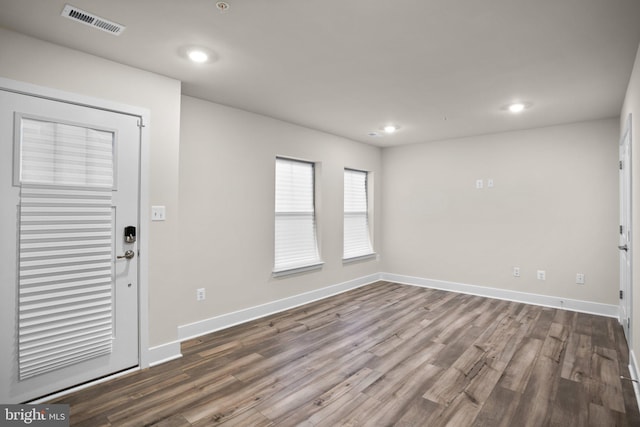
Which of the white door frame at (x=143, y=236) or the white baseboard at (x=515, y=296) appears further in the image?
the white baseboard at (x=515, y=296)

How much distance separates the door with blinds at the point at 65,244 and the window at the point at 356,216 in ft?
11.2

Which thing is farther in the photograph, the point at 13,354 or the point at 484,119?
the point at 484,119

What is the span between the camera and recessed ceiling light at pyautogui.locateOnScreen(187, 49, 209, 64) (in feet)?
7.89

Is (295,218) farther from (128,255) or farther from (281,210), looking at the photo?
(128,255)

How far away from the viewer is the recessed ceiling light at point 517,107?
353 centimetres

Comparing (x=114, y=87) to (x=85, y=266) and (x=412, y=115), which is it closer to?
(x=85, y=266)

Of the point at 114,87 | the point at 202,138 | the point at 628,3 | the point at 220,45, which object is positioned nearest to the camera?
the point at 628,3

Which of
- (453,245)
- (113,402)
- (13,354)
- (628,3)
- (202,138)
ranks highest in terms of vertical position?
(628,3)

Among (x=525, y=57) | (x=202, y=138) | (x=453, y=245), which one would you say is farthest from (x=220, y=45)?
(x=453, y=245)

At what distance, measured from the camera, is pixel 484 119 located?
4.13 m

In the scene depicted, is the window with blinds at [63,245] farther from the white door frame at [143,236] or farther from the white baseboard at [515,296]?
the white baseboard at [515,296]

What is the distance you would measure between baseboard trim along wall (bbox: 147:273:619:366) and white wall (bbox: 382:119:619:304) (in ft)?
0.28

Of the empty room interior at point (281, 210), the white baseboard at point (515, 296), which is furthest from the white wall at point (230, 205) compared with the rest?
the white baseboard at point (515, 296)

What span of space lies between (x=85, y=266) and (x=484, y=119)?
14.7 ft
